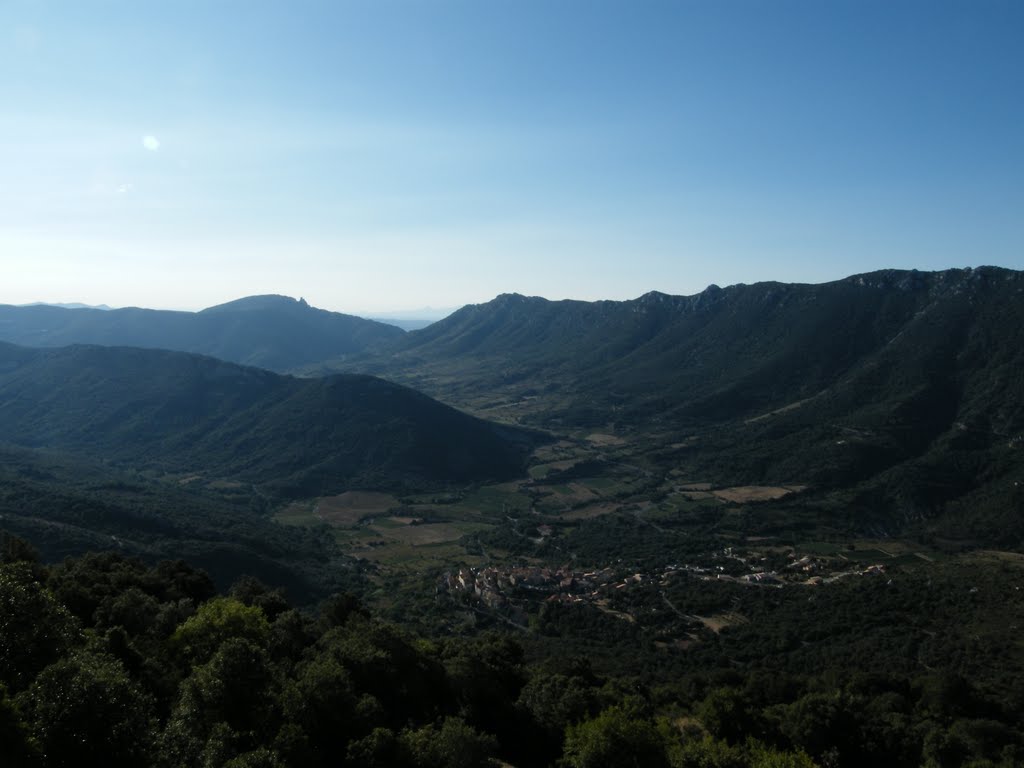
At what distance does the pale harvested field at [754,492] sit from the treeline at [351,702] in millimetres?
87434

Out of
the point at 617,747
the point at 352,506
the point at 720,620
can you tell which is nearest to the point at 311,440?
the point at 352,506

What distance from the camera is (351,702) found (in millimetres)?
25266

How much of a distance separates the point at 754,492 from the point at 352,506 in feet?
277

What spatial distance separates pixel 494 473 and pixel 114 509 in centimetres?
8981

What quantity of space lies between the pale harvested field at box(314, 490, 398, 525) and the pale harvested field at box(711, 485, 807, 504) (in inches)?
2738

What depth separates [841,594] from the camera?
76.7 m

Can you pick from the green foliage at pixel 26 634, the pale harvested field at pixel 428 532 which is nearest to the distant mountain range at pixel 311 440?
the pale harvested field at pixel 428 532

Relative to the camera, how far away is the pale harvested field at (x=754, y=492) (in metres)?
130

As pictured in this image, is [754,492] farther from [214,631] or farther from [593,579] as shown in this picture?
[214,631]

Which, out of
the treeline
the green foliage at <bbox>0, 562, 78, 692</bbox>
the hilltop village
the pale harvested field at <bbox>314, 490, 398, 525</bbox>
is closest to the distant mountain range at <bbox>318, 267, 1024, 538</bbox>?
the hilltop village

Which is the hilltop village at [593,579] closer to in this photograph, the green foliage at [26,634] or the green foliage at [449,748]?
the green foliage at [449,748]

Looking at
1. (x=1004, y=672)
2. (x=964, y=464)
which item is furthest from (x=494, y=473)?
(x=1004, y=672)

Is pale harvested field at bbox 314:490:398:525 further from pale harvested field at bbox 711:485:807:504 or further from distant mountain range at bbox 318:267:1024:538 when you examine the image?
distant mountain range at bbox 318:267:1024:538

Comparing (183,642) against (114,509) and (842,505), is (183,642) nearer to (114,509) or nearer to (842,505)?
(114,509)
